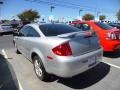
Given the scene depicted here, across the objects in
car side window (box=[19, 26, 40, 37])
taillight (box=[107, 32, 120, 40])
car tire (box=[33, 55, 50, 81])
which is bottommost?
car tire (box=[33, 55, 50, 81])

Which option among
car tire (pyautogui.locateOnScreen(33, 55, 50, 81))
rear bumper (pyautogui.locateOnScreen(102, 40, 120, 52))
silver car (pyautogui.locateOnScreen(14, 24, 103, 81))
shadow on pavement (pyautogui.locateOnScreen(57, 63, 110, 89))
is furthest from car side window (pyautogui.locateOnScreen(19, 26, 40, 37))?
rear bumper (pyautogui.locateOnScreen(102, 40, 120, 52))

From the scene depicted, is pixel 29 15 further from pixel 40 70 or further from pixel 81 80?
pixel 81 80

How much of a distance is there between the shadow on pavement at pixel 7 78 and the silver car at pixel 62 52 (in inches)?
28.0

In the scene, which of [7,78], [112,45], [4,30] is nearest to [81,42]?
[7,78]

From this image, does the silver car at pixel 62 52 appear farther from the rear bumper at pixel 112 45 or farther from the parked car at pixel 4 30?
the parked car at pixel 4 30

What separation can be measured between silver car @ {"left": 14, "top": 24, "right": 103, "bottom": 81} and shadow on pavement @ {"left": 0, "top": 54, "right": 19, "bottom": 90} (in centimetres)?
71

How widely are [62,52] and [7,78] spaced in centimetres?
205

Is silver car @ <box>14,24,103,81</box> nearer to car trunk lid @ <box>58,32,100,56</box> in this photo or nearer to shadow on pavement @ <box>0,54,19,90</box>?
car trunk lid @ <box>58,32,100,56</box>

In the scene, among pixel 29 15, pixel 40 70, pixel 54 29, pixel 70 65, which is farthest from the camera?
pixel 29 15

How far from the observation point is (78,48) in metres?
4.67

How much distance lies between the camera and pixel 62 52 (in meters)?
4.49

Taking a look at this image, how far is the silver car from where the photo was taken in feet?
14.8

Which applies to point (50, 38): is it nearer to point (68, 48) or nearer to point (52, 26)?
point (68, 48)

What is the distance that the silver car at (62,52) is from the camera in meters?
4.50
